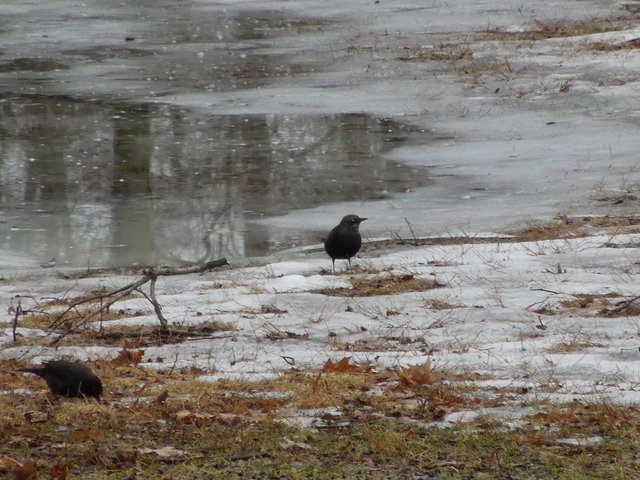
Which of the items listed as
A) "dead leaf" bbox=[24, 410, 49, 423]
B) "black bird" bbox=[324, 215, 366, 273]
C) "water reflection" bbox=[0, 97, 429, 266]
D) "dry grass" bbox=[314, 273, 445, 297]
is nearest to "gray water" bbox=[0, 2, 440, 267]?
"water reflection" bbox=[0, 97, 429, 266]

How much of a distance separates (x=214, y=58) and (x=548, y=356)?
16005 mm

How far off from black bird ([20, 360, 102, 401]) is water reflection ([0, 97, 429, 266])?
4.46 metres

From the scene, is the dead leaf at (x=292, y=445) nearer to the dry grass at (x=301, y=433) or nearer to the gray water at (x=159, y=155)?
the dry grass at (x=301, y=433)

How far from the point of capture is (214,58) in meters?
21.2

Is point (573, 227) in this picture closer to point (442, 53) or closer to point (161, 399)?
point (161, 399)

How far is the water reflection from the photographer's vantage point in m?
10.6

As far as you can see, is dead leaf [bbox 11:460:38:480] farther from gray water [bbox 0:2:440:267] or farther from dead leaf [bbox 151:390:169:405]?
gray water [bbox 0:2:440:267]

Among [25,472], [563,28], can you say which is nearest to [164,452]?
[25,472]

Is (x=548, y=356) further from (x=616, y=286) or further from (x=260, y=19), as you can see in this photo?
(x=260, y=19)

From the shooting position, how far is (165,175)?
13039mm

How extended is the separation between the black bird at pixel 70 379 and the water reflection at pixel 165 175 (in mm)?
4463

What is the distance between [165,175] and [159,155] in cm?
99

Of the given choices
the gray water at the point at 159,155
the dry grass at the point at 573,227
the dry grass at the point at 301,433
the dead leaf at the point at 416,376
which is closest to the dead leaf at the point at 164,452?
the dry grass at the point at 301,433

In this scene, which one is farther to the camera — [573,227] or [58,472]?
[573,227]
